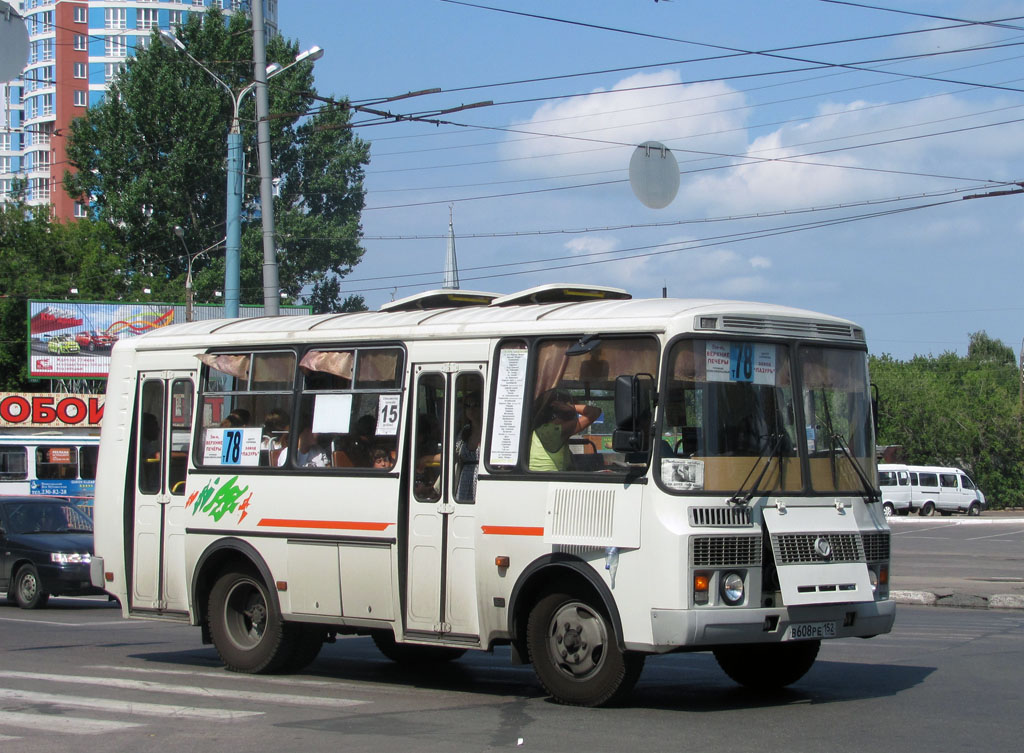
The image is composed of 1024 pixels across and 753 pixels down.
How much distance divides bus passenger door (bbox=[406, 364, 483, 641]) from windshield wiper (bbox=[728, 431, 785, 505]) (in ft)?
6.72

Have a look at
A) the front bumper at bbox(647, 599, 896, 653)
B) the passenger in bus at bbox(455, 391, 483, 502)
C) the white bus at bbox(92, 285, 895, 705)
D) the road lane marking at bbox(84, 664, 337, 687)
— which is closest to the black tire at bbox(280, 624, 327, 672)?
the white bus at bbox(92, 285, 895, 705)

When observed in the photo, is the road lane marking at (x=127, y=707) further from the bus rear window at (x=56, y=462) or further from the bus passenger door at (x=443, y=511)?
the bus rear window at (x=56, y=462)

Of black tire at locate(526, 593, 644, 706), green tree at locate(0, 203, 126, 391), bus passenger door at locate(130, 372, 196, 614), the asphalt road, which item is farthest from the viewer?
green tree at locate(0, 203, 126, 391)

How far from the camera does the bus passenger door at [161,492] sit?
39.3 ft

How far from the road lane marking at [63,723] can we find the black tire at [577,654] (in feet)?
9.13

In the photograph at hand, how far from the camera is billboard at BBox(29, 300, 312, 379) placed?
52625 millimetres

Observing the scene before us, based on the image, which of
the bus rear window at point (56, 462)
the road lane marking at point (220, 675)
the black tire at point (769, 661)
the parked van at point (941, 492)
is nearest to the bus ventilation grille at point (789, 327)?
the black tire at point (769, 661)

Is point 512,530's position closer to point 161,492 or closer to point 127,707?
point 127,707

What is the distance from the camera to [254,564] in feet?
37.3

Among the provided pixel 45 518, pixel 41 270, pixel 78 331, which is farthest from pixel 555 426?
pixel 41 270

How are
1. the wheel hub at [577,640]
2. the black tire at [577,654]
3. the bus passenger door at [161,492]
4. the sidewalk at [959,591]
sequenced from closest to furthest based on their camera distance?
the black tire at [577,654], the wheel hub at [577,640], the bus passenger door at [161,492], the sidewalk at [959,591]

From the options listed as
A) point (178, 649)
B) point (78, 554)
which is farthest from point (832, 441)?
point (78, 554)

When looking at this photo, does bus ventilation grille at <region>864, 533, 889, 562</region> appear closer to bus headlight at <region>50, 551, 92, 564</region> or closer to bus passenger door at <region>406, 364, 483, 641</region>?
bus passenger door at <region>406, 364, 483, 641</region>

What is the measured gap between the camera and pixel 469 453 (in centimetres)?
1000
